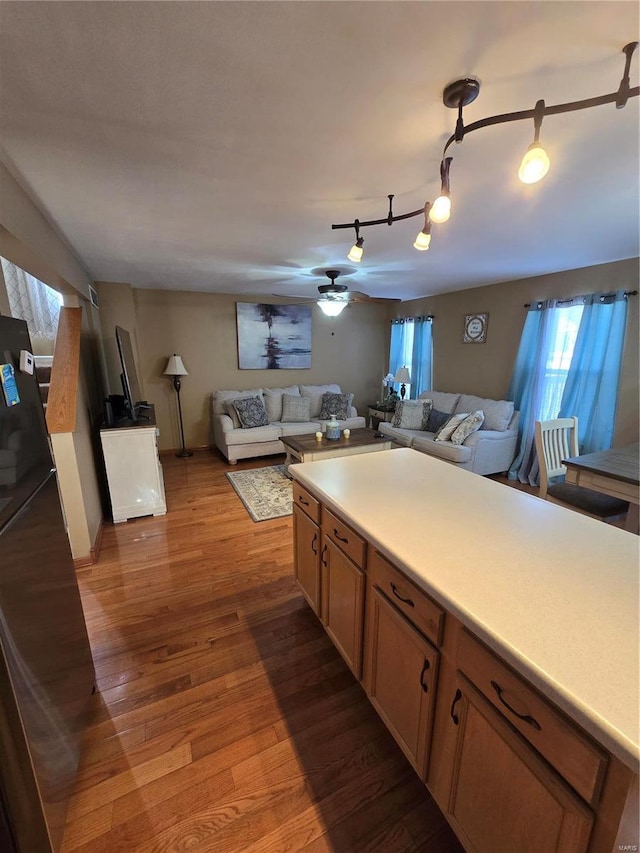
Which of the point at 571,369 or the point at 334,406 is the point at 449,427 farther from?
the point at 334,406

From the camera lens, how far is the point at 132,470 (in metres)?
3.08

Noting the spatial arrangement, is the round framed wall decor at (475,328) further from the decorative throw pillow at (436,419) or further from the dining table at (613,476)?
the dining table at (613,476)

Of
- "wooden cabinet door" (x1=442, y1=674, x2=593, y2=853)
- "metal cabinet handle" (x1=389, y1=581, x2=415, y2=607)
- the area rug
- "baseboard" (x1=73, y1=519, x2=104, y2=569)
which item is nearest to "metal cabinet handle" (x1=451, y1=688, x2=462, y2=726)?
"wooden cabinet door" (x1=442, y1=674, x2=593, y2=853)

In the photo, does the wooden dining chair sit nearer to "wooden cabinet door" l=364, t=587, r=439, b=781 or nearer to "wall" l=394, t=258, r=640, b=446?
"wall" l=394, t=258, r=640, b=446

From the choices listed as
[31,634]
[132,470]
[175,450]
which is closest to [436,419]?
[132,470]

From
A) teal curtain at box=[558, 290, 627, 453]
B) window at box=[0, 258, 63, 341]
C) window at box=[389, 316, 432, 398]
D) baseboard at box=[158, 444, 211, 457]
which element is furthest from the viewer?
window at box=[389, 316, 432, 398]

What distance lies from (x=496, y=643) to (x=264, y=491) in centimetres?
312

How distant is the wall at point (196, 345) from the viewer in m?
4.59

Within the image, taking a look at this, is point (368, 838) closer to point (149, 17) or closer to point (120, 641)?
point (120, 641)

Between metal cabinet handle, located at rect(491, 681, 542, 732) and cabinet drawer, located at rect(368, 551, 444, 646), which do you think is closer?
metal cabinet handle, located at rect(491, 681, 542, 732)

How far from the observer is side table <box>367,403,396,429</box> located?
18.3ft

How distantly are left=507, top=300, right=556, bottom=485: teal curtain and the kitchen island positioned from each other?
2.91 meters

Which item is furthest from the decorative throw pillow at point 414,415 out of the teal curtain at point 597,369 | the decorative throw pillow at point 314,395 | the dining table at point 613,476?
the dining table at point 613,476

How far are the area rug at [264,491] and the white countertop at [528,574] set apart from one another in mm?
1732
